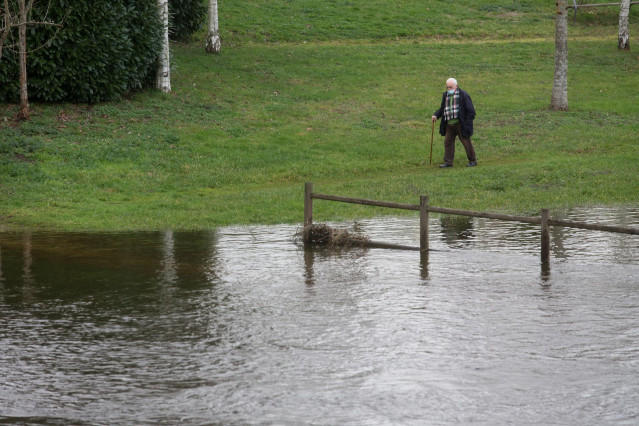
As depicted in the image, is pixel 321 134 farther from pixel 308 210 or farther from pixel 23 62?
pixel 308 210

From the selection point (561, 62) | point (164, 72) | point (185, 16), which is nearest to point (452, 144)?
point (561, 62)

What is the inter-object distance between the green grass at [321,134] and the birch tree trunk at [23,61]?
1.51ft

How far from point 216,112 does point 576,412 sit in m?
19.0

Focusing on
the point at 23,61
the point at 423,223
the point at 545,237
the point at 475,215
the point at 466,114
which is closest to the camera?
the point at 545,237

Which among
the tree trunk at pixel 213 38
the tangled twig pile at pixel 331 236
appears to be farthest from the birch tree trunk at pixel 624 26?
the tangled twig pile at pixel 331 236

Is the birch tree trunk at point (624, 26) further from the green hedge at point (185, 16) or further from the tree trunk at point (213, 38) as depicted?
the green hedge at point (185, 16)

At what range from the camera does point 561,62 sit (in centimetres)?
2666

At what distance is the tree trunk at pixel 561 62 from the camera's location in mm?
26641

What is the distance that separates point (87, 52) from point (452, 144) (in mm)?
9869

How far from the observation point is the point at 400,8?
4097 centimetres

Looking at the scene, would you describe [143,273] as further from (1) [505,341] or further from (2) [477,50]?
(2) [477,50]

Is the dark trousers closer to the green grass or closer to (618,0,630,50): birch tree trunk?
the green grass

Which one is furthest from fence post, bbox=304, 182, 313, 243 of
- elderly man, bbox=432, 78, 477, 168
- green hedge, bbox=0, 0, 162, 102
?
green hedge, bbox=0, 0, 162, 102

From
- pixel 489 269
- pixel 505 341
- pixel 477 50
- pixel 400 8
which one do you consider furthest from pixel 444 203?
pixel 400 8
